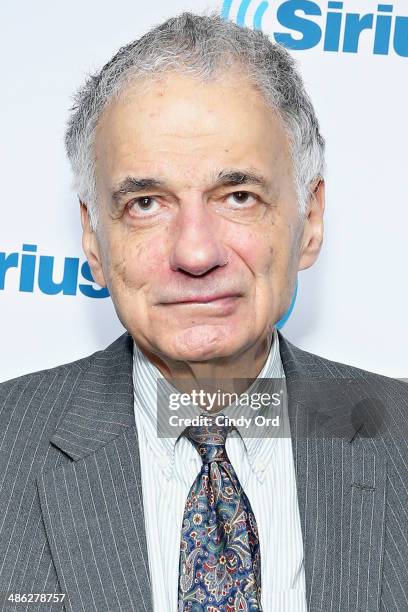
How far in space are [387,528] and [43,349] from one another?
990 millimetres

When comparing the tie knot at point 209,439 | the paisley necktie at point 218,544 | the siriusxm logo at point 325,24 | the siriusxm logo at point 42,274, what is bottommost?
the paisley necktie at point 218,544

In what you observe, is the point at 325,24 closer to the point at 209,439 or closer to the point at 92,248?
the point at 92,248

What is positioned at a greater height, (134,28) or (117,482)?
(134,28)

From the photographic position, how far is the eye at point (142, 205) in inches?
67.7

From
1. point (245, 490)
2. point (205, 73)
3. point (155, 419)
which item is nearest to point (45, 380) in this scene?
point (155, 419)

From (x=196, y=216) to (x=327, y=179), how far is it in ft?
2.30

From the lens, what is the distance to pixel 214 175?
5.49 ft

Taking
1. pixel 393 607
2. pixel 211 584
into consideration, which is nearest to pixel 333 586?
pixel 393 607

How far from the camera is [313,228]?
75.9 inches

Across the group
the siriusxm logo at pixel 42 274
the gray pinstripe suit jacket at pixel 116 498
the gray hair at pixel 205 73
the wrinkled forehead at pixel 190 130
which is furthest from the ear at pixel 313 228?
the siriusxm logo at pixel 42 274

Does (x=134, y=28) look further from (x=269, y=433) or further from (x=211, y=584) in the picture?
(x=211, y=584)

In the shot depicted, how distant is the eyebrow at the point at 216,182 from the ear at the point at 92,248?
174 mm

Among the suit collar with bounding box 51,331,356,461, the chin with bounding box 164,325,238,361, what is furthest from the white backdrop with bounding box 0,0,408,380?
the chin with bounding box 164,325,238,361

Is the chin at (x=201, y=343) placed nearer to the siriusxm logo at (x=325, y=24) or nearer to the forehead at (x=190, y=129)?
the forehead at (x=190, y=129)
